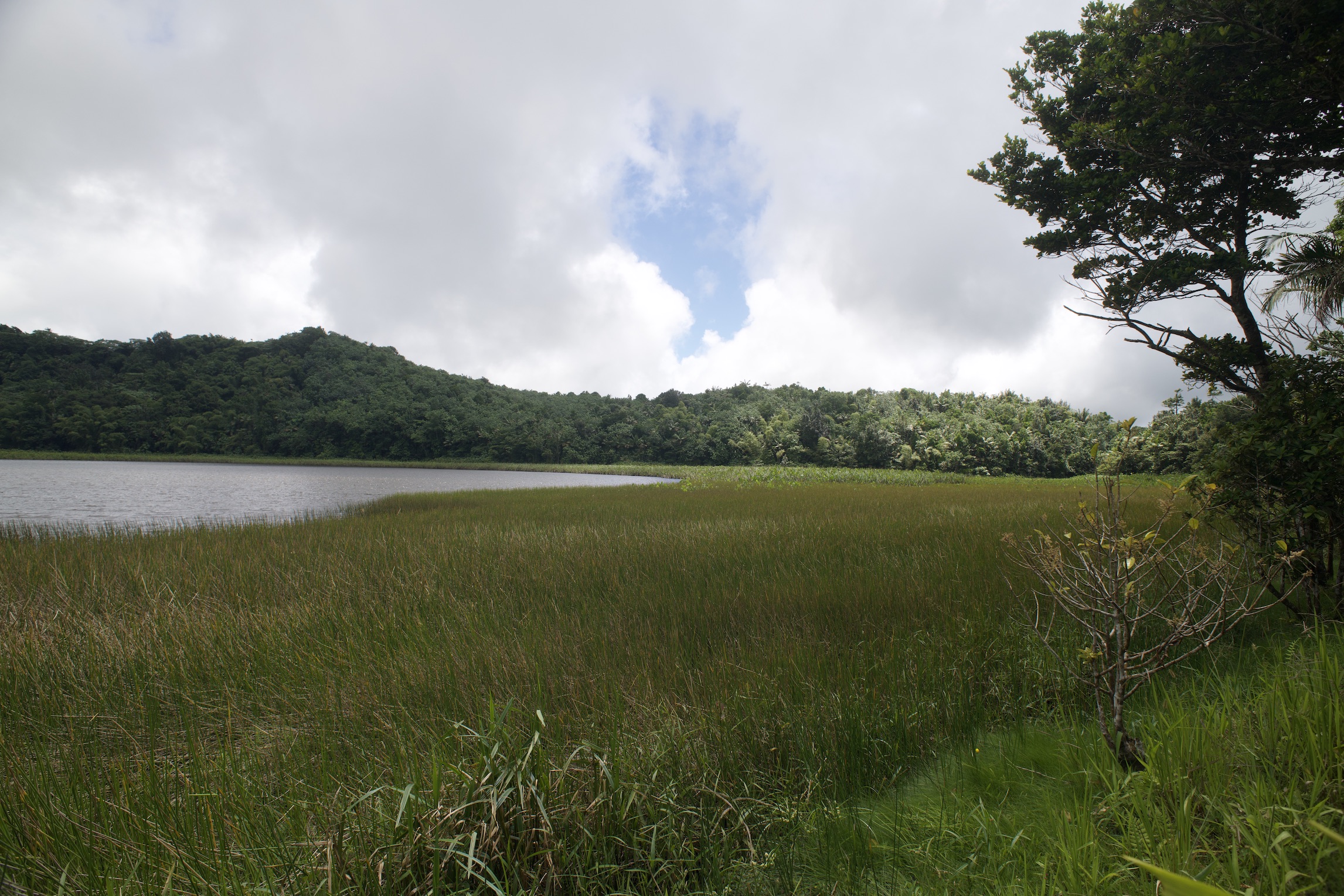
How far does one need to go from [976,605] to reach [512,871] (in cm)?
396

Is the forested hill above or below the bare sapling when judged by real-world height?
above

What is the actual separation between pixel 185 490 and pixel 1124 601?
2909 centimetres

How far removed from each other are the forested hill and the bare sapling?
39.3 metres

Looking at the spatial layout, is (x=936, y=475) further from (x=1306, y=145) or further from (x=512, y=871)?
(x=512, y=871)

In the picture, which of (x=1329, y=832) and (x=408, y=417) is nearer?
(x=1329, y=832)

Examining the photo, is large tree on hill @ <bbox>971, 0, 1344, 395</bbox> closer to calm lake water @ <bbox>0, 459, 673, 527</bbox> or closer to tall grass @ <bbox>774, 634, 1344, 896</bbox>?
tall grass @ <bbox>774, 634, 1344, 896</bbox>

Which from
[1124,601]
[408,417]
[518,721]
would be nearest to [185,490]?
[518,721]

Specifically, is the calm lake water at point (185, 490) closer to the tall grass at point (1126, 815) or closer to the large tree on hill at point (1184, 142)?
the tall grass at point (1126, 815)

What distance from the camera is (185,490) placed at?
21953 mm

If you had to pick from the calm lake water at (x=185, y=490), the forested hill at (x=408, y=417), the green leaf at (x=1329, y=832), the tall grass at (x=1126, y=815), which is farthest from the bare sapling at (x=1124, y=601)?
the forested hill at (x=408, y=417)

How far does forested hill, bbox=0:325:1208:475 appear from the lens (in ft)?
145

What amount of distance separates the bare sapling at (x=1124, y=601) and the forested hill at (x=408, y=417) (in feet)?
129

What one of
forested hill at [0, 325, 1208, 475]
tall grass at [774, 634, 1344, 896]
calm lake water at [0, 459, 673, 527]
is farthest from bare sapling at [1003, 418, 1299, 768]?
forested hill at [0, 325, 1208, 475]

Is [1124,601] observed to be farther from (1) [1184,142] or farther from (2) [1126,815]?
(1) [1184,142]
